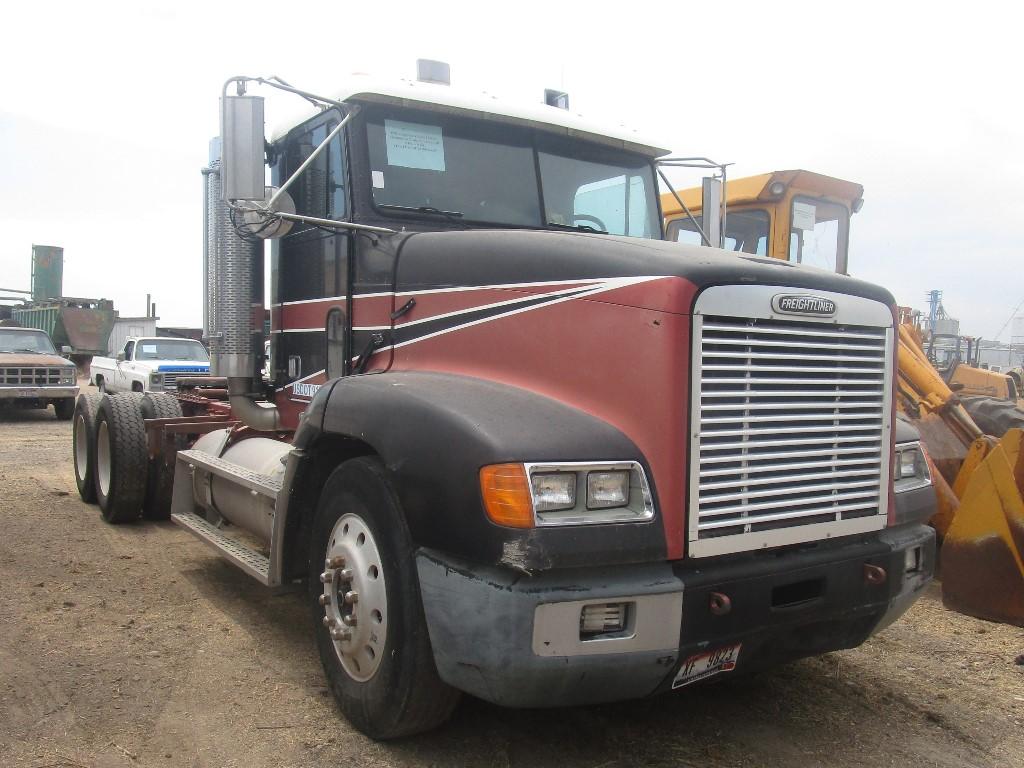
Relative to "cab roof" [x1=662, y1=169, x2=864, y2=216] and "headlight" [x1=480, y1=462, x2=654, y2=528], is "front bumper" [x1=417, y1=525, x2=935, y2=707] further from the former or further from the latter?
"cab roof" [x1=662, y1=169, x2=864, y2=216]

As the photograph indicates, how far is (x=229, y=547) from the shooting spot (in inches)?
197

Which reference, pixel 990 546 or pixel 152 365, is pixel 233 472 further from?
pixel 152 365

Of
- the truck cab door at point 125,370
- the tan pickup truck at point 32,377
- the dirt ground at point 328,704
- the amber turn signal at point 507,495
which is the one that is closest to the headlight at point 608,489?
the amber turn signal at point 507,495

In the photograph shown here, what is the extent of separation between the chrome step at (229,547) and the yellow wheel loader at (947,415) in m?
3.23

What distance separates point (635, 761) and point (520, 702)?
2.53 ft

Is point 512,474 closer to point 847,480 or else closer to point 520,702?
point 520,702

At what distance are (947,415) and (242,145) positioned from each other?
18.0ft

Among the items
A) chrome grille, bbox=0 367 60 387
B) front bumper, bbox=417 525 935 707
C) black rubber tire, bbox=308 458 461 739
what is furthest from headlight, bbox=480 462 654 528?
chrome grille, bbox=0 367 60 387

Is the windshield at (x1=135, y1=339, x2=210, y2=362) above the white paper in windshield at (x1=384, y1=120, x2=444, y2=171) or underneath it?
underneath

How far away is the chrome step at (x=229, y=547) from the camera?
174 inches

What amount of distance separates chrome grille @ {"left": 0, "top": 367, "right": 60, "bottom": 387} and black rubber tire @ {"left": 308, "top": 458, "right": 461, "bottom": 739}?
15381 mm

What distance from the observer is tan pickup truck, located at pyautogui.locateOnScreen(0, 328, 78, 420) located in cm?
1641

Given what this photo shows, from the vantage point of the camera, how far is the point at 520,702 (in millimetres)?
2848

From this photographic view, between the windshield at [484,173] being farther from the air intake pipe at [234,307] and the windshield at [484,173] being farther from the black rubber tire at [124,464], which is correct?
the black rubber tire at [124,464]
